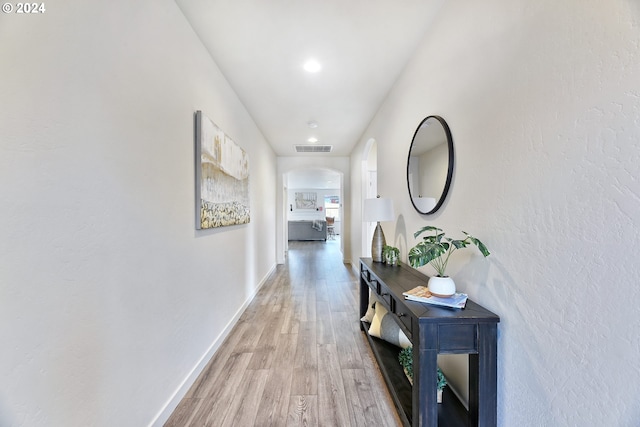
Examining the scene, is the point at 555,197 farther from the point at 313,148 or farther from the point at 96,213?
the point at 313,148

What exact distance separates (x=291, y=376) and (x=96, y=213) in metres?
1.68

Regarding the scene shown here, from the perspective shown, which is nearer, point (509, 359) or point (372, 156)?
point (509, 359)

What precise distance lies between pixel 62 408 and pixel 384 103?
3409 mm

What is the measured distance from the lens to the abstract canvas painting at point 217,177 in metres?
1.91

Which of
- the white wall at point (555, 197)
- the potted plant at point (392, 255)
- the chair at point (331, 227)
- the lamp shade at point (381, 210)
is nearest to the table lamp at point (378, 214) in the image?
the lamp shade at point (381, 210)

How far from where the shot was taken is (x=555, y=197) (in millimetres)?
915

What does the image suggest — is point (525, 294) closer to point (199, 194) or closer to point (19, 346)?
point (19, 346)

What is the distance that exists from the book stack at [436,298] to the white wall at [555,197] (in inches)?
4.4

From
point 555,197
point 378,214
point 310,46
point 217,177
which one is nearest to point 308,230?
point 378,214

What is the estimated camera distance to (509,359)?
113 centimetres

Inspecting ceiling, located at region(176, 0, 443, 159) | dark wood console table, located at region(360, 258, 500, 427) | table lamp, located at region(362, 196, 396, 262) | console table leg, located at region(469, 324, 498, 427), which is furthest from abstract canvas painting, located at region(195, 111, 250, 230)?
console table leg, located at region(469, 324, 498, 427)

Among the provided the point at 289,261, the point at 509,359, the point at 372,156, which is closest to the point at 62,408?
the point at 509,359

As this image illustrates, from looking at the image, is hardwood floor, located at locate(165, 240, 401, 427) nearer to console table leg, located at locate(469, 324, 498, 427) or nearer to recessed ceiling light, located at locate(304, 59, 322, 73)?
console table leg, located at locate(469, 324, 498, 427)

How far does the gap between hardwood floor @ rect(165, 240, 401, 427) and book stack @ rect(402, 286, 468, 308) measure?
78 cm
